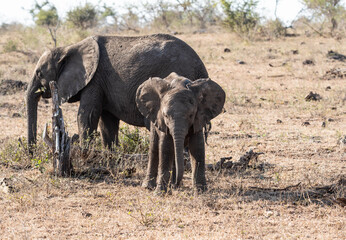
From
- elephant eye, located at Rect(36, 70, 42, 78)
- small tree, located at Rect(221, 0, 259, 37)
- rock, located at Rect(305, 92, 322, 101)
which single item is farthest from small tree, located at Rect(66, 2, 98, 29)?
elephant eye, located at Rect(36, 70, 42, 78)

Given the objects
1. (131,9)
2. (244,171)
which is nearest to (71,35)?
(131,9)

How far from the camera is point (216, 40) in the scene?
68.1 feet

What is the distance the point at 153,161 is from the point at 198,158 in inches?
22.4

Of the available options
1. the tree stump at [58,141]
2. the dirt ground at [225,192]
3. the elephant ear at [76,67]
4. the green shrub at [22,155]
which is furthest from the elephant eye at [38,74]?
the tree stump at [58,141]

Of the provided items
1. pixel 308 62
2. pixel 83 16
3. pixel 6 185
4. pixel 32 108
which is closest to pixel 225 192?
pixel 6 185

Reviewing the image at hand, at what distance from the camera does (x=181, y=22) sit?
29.6 meters

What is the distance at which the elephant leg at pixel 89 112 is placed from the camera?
709cm

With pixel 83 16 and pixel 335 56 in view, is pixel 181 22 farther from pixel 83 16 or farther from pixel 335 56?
pixel 335 56

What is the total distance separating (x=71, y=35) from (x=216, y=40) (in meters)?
6.14

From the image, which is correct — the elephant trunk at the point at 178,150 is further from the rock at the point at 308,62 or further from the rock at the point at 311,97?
the rock at the point at 308,62

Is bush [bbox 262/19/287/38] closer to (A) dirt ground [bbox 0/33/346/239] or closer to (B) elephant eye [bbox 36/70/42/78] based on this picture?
(A) dirt ground [bbox 0/33/346/239]

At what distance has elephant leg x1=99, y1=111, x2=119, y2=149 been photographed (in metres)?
7.66

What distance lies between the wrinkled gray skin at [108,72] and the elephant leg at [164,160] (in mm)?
1164

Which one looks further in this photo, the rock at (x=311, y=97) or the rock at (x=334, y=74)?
the rock at (x=334, y=74)
